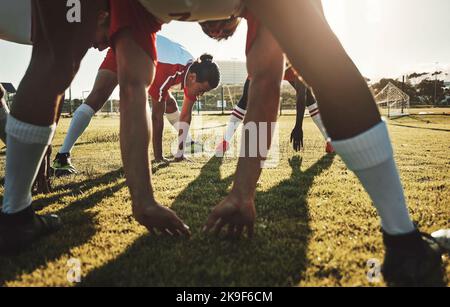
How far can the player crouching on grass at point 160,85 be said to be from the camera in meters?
4.05

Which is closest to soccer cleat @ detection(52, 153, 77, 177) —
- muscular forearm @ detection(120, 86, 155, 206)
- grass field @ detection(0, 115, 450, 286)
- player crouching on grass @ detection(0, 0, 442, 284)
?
grass field @ detection(0, 115, 450, 286)

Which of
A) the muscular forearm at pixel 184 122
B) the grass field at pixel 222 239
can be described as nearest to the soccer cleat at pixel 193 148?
the muscular forearm at pixel 184 122

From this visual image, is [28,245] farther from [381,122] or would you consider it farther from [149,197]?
[381,122]

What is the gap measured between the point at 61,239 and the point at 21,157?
18.2 inches

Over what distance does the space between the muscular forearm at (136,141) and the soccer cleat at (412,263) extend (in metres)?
1.04

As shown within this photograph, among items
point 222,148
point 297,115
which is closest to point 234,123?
point 222,148

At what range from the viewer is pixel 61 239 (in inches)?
70.1

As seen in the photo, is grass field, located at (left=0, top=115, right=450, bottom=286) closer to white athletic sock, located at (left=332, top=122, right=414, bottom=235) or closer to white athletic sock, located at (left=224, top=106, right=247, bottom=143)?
white athletic sock, located at (left=332, top=122, right=414, bottom=235)

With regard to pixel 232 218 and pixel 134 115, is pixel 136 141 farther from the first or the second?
pixel 232 218

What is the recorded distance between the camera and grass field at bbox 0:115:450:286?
133 centimetres

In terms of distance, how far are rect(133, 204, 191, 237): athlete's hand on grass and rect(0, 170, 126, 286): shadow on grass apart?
0.37 metres

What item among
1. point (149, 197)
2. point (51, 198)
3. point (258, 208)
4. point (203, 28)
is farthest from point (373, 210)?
point (51, 198)

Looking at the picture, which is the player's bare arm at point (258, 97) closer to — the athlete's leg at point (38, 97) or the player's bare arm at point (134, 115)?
the player's bare arm at point (134, 115)

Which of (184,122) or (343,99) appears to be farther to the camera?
(184,122)
